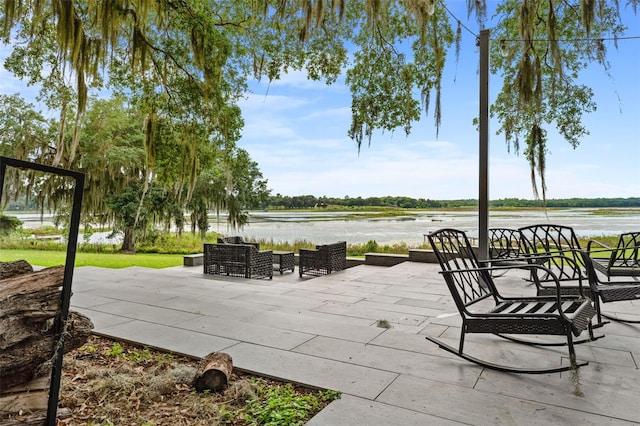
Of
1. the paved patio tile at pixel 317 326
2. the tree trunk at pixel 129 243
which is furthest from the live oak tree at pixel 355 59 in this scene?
the tree trunk at pixel 129 243

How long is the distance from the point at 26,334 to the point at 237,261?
5.23 meters

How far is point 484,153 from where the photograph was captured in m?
4.97

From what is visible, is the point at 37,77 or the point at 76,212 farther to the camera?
the point at 37,77

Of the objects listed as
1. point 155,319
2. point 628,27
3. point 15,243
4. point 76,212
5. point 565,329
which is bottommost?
point 155,319

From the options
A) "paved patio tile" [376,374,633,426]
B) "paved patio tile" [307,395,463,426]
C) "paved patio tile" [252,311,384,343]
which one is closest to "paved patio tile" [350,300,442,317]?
"paved patio tile" [252,311,384,343]

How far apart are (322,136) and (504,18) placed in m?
15.1

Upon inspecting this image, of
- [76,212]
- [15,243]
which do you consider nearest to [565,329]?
[76,212]

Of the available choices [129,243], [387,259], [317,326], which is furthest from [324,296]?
[129,243]

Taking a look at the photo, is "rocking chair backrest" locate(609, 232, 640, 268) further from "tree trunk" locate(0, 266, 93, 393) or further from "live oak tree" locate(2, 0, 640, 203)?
"tree trunk" locate(0, 266, 93, 393)

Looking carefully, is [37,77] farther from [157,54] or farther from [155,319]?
[155,319]

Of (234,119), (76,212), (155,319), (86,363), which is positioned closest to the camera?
(76,212)

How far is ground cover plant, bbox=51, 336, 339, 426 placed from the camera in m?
1.77

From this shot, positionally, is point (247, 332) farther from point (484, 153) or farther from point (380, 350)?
point (484, 153)

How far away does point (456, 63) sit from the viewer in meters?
4.44
